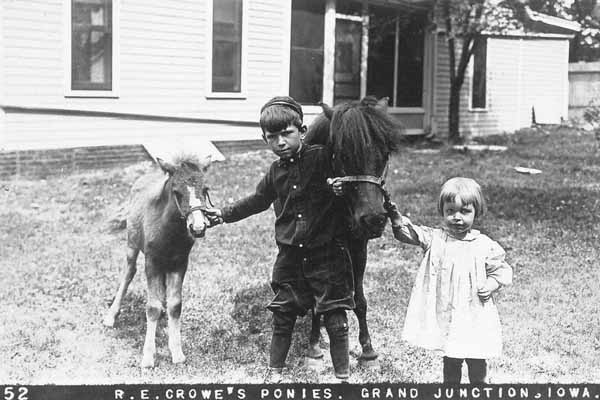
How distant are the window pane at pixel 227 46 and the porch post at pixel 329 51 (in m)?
1.83

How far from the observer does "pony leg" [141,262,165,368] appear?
3.39 meters

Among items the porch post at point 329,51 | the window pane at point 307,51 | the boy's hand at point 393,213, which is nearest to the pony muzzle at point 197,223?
the boy's hand at point 393,213

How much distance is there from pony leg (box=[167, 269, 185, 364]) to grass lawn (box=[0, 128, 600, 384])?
0.08 metres

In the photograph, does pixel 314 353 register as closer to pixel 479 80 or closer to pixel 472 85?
pixel 472 85

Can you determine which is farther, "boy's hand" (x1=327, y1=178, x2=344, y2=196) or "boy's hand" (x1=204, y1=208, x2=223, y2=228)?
"boy's hand" (x1=204, y1=208, x2=223, y2=228)

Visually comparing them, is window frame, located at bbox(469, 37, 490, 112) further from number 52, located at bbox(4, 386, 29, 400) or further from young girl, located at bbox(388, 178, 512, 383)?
number 52, located at bbox(4, 386, 29, 400)

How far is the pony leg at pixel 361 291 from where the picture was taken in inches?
137

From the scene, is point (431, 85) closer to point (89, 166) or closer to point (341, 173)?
point (89, 166)

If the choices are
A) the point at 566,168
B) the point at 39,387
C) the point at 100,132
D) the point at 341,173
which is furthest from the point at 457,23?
the point at 39,387

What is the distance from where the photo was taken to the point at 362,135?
8.87 feet

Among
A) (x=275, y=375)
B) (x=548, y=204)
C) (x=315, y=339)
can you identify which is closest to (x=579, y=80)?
(x=548, y=204)

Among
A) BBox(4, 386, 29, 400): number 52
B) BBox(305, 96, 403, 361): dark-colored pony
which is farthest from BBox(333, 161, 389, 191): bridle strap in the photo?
BBox(4, 386, 29, 400): number 52

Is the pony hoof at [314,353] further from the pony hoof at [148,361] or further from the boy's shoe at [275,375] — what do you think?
the pony hoof at [148,361]

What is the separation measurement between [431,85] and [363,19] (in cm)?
286
